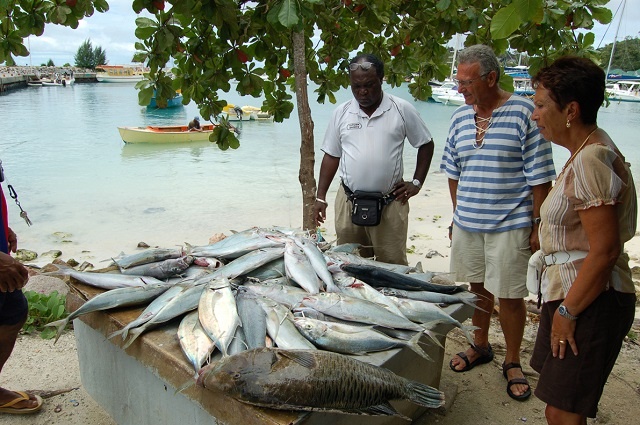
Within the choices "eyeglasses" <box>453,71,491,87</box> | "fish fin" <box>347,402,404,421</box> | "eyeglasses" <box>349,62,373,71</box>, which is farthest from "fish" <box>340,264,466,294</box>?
"eyeglasses" <box>349,62,373,71</box>

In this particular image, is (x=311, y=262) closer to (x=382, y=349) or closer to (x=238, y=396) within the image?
(x=382, y=349)

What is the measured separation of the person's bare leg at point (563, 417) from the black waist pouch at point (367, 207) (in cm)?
195

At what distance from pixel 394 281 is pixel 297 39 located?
8.01ft

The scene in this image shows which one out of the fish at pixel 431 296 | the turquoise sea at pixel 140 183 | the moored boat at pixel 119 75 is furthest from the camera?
the moored boat at pixel 119 75

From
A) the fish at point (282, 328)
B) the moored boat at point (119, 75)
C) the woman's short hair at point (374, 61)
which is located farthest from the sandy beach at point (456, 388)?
the moored boat at point (119, 75)

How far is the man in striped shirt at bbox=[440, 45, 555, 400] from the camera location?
318 cm

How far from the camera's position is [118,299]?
2582 millimetres

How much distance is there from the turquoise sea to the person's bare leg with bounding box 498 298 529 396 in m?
7.75

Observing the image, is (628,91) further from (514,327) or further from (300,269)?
(300,269)

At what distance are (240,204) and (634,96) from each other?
58.6 meters

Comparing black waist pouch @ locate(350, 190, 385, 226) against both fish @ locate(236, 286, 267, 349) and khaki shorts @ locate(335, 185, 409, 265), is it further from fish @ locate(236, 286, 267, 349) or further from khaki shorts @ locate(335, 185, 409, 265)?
fish @ locate(236, 286, 267, 349)

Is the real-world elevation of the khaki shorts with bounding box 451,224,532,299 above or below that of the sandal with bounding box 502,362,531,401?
above

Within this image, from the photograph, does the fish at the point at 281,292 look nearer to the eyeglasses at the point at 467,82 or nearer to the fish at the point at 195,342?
the fish at the point at 195,342

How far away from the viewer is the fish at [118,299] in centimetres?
251
